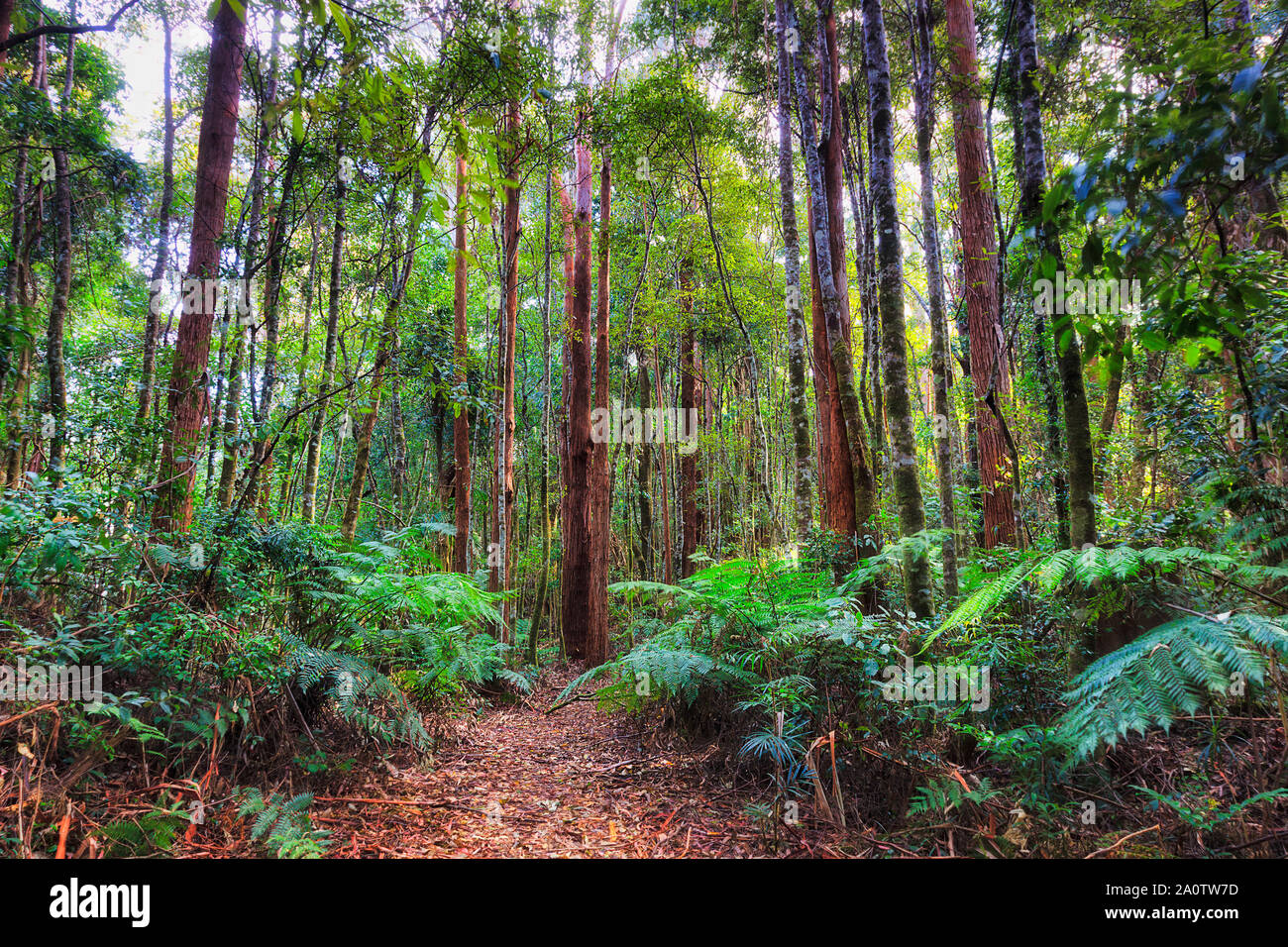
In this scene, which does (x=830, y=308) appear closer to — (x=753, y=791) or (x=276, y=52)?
(x=753, y=791)

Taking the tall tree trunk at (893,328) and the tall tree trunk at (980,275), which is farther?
the tall tree trunk at (980,275)

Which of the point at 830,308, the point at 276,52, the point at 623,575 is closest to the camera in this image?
the point at 830,308

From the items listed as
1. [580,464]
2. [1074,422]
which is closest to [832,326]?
[1074,422]

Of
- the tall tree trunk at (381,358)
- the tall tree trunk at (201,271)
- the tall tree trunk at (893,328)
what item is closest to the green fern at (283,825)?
the tall tree trunk at (201,271)

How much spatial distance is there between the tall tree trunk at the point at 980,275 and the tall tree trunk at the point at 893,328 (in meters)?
3.48

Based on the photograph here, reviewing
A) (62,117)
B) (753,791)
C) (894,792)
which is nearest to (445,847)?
(753,791)

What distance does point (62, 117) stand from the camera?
19.5 feet

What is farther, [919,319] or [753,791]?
[919,319]

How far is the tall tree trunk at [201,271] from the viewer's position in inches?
147

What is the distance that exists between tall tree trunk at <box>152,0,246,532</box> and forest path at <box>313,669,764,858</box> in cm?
222

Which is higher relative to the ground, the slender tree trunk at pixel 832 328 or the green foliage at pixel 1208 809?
the slender tree trunk at pixel 832 328

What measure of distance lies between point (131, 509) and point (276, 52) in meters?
5.05

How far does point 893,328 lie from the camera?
360cm

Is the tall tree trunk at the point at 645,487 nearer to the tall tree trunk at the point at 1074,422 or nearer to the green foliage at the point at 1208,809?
the tall tree trunk at the point at 1074,422
